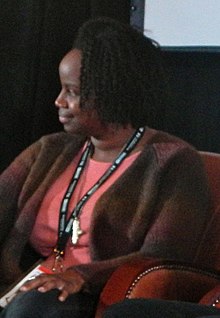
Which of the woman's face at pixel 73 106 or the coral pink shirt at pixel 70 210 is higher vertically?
the woman's face at pixel 73 106

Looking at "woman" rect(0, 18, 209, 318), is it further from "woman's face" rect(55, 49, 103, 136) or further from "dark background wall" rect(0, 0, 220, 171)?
"dark background wall" rect(0, 0, 220, 171)

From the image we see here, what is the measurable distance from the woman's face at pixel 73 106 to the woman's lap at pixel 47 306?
49 cm

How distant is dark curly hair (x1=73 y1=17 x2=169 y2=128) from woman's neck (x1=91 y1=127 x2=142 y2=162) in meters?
0.03

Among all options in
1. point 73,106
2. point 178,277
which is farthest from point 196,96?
point 178,277

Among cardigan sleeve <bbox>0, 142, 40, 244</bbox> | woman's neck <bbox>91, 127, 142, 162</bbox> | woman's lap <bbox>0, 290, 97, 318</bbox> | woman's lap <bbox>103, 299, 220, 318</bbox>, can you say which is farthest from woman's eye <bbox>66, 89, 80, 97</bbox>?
woman's lap <bbox>103, 299, 220, 318</bbox>

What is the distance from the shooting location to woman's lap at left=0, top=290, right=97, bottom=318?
1.68 meters

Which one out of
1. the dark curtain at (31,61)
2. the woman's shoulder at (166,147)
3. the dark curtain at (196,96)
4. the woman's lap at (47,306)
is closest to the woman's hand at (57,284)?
the woman's lap at (47,306)

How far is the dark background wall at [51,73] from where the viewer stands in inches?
104

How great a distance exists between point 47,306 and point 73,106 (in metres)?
0.58

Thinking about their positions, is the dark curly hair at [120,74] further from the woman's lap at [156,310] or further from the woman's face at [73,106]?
the woman's lap at [156,310]

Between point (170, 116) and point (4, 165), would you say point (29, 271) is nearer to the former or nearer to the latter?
point (4, 165)

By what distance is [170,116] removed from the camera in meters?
2.87

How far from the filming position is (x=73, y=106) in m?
2.03

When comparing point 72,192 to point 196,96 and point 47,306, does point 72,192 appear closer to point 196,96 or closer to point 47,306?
point 47,306
